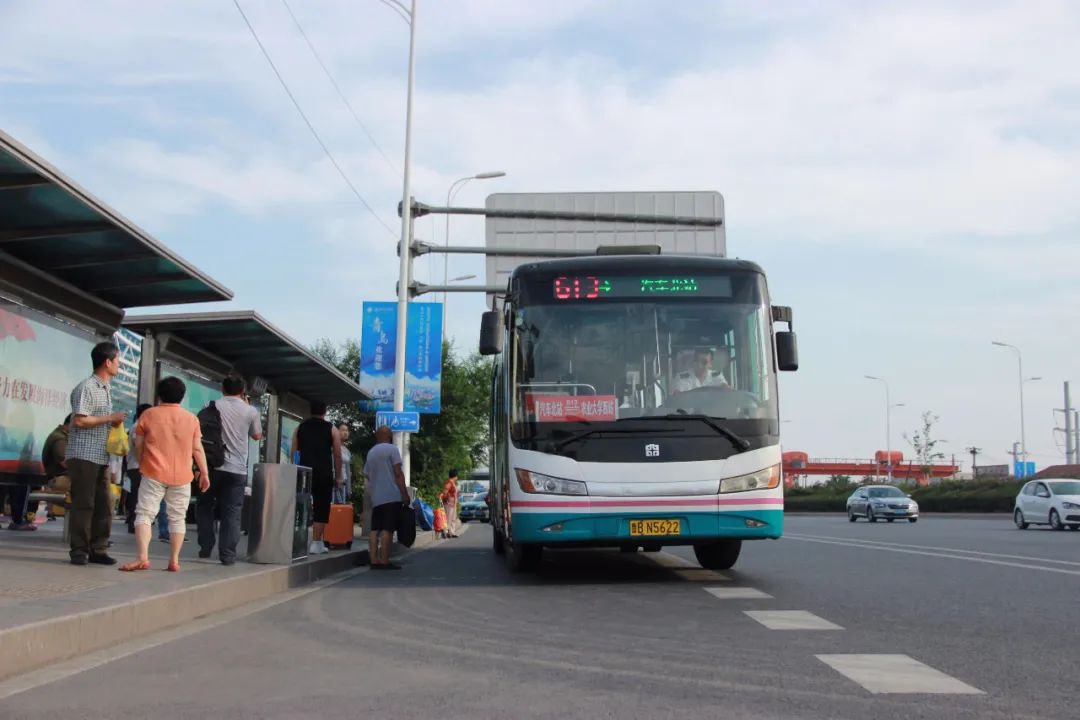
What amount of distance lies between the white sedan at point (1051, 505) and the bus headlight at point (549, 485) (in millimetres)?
24476

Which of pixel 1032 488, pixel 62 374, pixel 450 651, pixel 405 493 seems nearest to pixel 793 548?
pixel 405 493

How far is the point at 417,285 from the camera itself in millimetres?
26750

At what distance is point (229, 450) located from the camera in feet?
40.2

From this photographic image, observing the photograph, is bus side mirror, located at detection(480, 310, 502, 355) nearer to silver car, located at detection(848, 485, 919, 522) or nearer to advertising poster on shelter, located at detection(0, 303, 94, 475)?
advertising poster on shelter, located at detection(0, 303, 94, 475)

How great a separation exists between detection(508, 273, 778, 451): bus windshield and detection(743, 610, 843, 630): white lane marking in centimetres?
310

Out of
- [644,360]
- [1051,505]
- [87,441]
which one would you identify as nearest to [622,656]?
[644,360]

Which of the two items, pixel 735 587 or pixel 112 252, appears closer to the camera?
pixel 735 587

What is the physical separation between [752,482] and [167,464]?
5.34 m

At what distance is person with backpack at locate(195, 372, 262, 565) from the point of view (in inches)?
470

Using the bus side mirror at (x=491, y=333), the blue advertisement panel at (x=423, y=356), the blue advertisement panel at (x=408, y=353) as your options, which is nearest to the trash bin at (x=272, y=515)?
the bus side mirror at (x=491, y=333)

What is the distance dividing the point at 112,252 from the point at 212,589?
19.1 feet

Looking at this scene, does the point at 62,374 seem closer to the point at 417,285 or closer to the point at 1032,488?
the point at 417,285

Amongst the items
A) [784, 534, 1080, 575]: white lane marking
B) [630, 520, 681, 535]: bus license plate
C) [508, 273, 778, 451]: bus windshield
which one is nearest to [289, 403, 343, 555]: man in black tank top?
[508, 273, 778, 451]: bus windshield

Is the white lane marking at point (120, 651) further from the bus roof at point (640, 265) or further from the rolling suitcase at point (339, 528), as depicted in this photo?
the rolling suitcase at point (339, 528)
